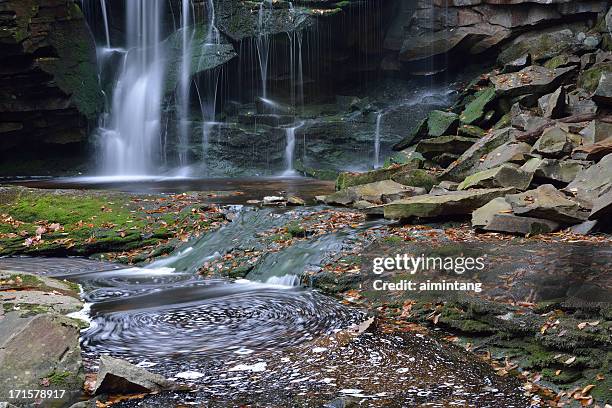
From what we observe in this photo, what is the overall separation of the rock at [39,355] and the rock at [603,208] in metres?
5.95

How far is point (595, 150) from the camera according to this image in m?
9.43

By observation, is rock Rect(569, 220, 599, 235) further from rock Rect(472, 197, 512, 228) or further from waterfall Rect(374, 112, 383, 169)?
waterfall Rect(374, 112, 383, 169)

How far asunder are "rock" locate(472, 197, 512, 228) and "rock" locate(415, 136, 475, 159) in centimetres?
497

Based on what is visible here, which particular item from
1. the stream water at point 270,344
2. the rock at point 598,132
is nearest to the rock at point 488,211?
the stream water at point 270,344

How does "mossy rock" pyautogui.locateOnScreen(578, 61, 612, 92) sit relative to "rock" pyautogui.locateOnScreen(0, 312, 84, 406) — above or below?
above

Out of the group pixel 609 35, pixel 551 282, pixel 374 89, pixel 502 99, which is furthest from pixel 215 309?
pixel 374 89

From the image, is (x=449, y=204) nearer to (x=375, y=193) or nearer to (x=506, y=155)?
(x=375, y=193)

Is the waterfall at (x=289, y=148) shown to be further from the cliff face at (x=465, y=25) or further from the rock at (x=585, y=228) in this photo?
the rock at (x=585, y=228)

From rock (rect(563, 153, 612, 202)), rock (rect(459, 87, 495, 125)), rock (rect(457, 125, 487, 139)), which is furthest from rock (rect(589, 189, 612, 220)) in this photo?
rock (rect(459, 87, 495, 125))

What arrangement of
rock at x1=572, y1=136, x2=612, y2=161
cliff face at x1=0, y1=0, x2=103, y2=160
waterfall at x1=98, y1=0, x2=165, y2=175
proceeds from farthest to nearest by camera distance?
1. waterfall at x1=98, y1=0, x2=165, y2=175
2. cliff face at x1=0, y1=0, x2=103, y2=160
3. rock at x1=572, y1=136, x2=612, y2=161

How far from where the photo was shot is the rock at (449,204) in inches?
342

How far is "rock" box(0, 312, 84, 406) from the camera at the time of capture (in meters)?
4.55

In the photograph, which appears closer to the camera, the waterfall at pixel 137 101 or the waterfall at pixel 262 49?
the waterfall at pixel 137 101

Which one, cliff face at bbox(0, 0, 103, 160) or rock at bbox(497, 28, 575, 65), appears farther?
cliff face at bbox(0, 0, 103, 160)
